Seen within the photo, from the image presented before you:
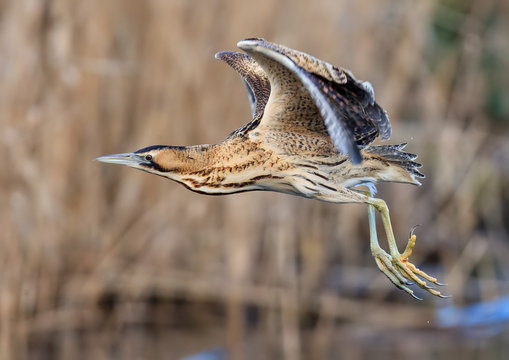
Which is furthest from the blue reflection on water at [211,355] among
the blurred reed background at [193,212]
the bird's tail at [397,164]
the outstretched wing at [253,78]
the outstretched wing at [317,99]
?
the outstretched wing at [317,99]

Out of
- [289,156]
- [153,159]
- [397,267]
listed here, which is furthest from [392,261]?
[153,159]

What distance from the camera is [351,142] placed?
3131 mm

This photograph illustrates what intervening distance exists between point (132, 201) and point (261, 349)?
1576 millimetres

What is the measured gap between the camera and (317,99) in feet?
10.1

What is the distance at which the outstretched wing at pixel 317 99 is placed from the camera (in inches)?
120

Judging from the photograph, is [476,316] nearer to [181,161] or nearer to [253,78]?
[253,78]

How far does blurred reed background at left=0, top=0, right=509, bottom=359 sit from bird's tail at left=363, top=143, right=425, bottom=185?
2668 millimetres

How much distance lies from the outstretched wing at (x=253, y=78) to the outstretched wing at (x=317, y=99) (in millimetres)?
411

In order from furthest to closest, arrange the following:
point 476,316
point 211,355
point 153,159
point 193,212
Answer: point 476,316
point 211,355
point 193,212
point 153,159

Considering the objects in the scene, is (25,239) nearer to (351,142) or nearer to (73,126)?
(73,126)

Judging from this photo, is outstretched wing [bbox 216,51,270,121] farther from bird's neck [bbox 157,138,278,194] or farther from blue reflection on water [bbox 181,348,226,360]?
blue reflection on water [bbox 181,348,226,360]

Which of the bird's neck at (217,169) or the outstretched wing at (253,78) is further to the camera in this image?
the outstretched wing at (253,78)

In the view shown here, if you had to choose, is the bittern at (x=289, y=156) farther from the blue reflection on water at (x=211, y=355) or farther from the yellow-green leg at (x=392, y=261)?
the blue reflection on water at (x=211, y=355)

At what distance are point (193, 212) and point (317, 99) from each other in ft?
13.3
